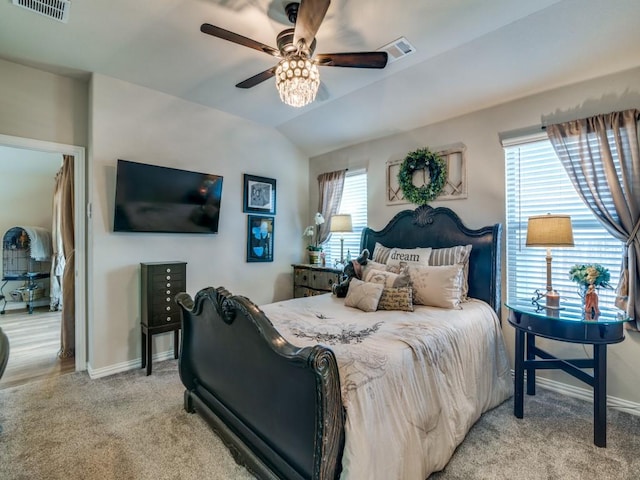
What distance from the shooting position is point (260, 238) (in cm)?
452

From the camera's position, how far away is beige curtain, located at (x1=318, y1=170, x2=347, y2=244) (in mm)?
4691

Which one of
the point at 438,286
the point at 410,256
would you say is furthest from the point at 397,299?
the point at 410,256

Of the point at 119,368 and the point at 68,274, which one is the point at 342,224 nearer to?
the point at 119,368

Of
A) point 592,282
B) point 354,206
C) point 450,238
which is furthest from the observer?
point 354,206

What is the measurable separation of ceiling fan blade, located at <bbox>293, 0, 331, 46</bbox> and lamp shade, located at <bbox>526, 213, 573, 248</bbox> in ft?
7.22

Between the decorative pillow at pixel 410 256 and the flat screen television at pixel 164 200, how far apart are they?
227cm

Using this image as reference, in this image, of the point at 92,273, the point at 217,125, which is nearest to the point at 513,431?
the point at 92,273

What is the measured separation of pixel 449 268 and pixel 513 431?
1312 millimetres

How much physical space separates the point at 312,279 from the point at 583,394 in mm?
3093

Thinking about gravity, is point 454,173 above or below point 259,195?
above

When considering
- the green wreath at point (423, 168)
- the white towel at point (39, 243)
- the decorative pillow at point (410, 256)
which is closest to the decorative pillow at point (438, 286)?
the decorative pillow at point (410, 256)

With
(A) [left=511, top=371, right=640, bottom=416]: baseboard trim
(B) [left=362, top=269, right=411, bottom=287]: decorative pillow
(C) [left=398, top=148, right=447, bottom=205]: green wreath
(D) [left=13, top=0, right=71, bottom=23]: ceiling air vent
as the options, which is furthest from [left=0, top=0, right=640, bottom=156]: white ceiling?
(A) [left=511, top=371, right=640, bottom=416]: baseboard trim

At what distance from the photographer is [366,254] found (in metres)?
3.50

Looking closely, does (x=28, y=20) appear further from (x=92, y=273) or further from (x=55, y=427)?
(x=55, y=427)
